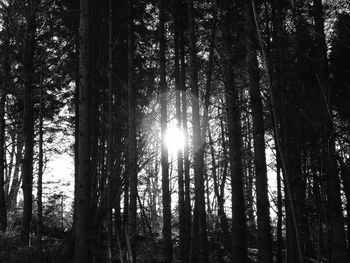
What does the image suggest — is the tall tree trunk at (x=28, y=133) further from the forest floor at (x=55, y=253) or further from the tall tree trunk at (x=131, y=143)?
the tall tree trunk at (x=131, y=143)

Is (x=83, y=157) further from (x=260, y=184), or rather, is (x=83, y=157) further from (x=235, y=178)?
(x=235, y=178)

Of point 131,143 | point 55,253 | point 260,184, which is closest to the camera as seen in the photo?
point 260,184

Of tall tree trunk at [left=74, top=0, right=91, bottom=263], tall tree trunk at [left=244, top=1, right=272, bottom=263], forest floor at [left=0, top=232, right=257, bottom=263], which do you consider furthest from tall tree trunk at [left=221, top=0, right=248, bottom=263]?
A: tall tree trunk at [left=74, top=0, right=91, bottom=263]

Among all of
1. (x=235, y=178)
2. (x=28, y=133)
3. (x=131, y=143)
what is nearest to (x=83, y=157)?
(x=131, y=143)

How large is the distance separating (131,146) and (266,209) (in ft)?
12.6

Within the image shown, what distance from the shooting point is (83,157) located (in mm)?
6672

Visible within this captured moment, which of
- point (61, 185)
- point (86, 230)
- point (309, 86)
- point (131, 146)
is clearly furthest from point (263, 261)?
point (61, 185)

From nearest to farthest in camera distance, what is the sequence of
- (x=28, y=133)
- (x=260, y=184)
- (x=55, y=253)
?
(x=260, y=184) → (x=55, y=253) → (x=28, y=133)

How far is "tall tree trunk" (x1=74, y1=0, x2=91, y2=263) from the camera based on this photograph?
6445 millimetres

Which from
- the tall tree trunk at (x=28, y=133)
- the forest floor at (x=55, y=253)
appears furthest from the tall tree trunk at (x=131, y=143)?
the tall tree trunk at (x=28, y=133)

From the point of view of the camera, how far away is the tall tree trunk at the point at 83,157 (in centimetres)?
645

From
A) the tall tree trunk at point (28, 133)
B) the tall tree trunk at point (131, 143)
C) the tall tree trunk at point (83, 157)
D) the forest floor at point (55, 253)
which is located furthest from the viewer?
the tall tree trunk at point (28, 133)

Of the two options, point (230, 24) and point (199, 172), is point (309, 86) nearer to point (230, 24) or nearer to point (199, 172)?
point (230, 24)

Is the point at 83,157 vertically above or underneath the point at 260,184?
above
